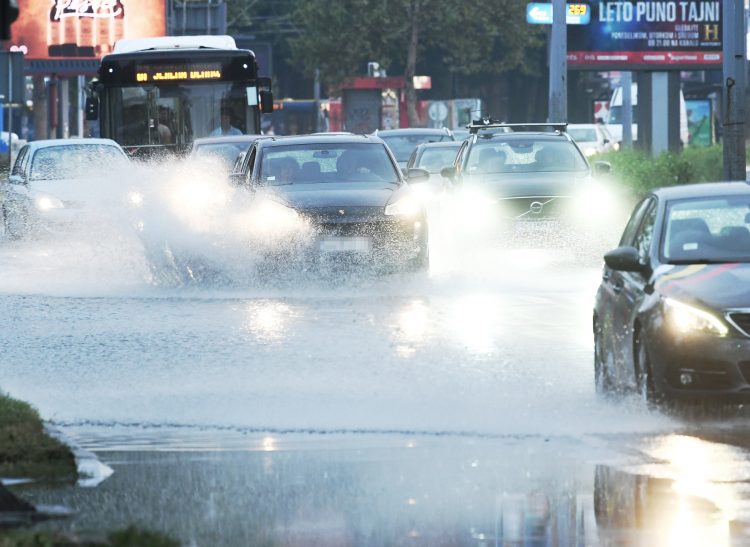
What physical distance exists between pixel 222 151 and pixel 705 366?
17199mm

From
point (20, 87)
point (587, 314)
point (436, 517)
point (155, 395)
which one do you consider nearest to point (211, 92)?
point (20, 87)

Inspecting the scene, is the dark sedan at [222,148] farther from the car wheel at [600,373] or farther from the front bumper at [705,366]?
the front bumper at [705,366]

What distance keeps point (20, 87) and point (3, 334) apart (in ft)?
55.3

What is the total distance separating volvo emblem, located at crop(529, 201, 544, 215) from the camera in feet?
86.1

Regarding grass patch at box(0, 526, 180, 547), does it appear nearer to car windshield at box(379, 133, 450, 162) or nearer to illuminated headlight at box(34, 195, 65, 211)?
illuminated headlight at box(34, 195, 65, 211)

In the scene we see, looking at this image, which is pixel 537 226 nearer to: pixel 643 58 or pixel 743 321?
pixel 743 321

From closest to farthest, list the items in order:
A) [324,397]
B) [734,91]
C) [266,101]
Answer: [324,397]
[734,91]
[266,101]

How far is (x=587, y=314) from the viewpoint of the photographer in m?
18.6

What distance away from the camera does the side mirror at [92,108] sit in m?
34.1

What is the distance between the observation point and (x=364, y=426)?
11.3 meters

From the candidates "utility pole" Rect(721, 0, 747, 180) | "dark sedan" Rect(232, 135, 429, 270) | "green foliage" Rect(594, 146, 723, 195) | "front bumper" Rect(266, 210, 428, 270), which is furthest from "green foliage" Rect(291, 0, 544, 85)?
"front bumper" Rect(266, 210, 428, 270)

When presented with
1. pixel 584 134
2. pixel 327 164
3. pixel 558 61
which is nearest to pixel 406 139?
pixel 558 61

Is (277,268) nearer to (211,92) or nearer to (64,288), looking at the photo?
(64,288)

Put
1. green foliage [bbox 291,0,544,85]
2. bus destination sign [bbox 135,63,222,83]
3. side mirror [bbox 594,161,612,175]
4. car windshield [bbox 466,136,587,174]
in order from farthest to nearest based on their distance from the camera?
green foliage [bbox 291,0,544,85]
bus destination sign [bbox 135,63,222,83]
car windshield [bbox 466,136,587,174]
side mirror [bbox 594,161,612,175]
